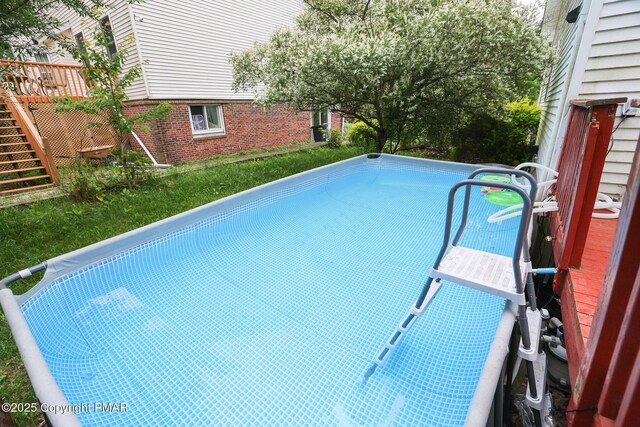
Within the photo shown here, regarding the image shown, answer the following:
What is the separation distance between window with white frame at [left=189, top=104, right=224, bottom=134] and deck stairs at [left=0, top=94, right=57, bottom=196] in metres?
4.17

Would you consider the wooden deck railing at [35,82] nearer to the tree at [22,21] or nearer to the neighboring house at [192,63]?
the neighboring house at [192,63]

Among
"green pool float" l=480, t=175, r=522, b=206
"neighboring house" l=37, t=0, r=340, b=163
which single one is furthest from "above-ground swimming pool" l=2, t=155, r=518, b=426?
"neighboring house" l=37, t=0, r=340, b=163

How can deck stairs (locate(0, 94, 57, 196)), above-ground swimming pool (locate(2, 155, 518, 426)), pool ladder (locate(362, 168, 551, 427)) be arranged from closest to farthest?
pool ladder (locate(362, 168, 551, 427)) < above-ground swimming pool (locate(2, 155, 518, 426)) < deck stairs (locate(0, 94, 57, 196))

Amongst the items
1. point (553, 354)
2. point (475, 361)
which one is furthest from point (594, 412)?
point (553, 354)

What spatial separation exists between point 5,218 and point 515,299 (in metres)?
6.90

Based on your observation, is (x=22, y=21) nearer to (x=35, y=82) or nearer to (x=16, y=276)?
(x=16, y=276)

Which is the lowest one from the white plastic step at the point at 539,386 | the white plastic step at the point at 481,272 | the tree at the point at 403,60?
the white plastic step at the point at 539,386

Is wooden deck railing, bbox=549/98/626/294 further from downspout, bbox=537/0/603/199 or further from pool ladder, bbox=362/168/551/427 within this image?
downspout, bbox=537/0/603/199

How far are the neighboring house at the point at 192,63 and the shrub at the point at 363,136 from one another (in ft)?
11.0

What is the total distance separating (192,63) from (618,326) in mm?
11702

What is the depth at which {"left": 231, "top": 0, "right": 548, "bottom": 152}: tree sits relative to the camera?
19.4 ft

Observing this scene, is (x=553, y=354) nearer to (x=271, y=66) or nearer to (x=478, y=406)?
(x=478, y=406)

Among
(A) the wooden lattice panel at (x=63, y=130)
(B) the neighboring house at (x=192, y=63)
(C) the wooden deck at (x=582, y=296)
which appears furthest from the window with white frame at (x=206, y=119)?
(C) the wooden deck at (x=582, y=296)

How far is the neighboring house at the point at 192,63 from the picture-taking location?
900 cm
